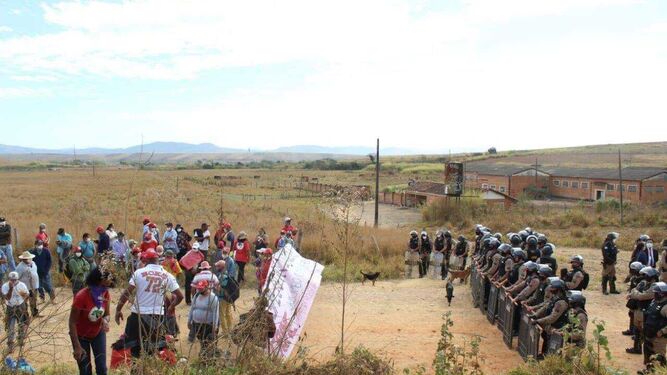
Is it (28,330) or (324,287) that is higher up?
(28,330)

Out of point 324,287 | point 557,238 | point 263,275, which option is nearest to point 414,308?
point 324,287

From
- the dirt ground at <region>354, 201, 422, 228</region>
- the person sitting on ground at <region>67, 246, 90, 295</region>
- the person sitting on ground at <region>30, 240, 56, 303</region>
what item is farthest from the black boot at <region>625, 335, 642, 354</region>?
the dirt ground at <region>354, 201, 422, 228</region>

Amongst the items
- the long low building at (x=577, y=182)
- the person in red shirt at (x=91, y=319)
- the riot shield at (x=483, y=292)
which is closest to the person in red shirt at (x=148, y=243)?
the person in red shirt at (x=91, y=319)

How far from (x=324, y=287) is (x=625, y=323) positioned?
7.08m

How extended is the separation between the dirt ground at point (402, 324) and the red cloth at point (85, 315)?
1.17 metres

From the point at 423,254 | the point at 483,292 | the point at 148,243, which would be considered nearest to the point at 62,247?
the point at 148,243

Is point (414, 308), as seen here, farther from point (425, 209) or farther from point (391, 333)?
point (425, 209)

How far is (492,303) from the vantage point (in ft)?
36.2

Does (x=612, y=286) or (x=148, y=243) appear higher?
(x=148, y=243)

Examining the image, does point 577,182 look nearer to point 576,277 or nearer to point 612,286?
point 612,286

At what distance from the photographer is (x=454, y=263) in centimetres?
1550

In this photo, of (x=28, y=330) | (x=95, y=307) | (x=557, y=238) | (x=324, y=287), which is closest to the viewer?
(x=28, y=330)

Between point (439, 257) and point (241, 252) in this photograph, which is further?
point (439, 257)

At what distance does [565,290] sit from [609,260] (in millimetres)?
6183
